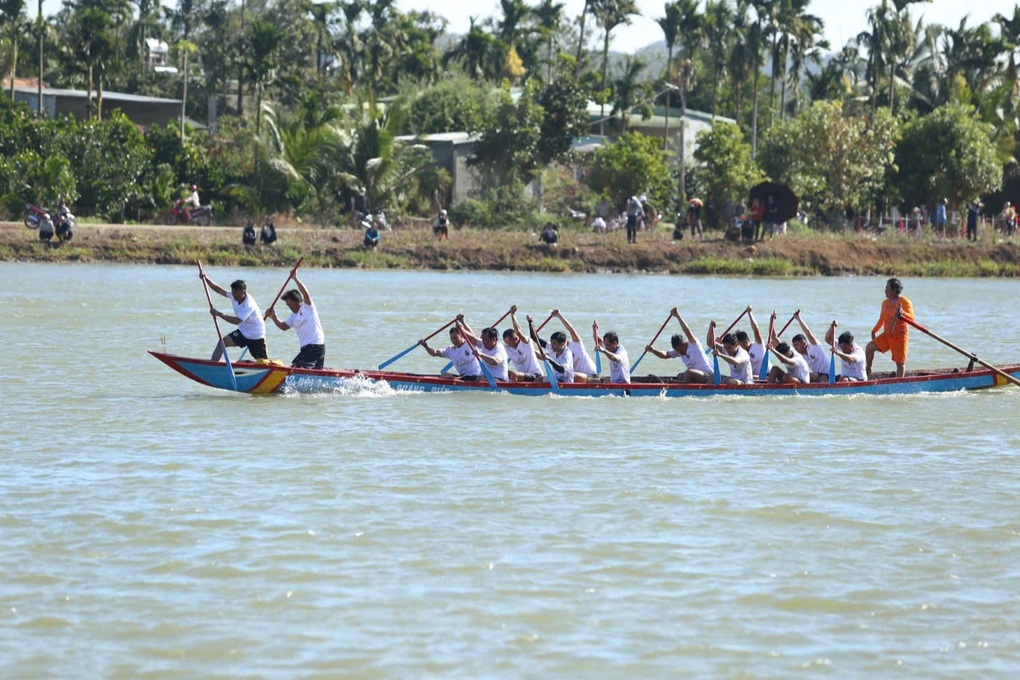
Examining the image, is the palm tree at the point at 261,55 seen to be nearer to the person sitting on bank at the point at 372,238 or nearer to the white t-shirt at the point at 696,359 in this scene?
the person sitting on bank at the point at 372,238

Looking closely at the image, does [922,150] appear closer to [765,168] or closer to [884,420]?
[765,168]

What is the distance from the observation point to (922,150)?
47469 mm

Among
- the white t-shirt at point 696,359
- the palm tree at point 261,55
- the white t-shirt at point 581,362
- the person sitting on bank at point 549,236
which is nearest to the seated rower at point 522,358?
the white t-shirt at point 581,362

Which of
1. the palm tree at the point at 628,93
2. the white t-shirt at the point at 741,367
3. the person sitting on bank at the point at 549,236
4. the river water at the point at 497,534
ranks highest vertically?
the palm tree at the point at 628,93

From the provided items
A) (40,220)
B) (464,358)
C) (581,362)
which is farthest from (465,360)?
(40,220)

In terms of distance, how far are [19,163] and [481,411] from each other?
2815 centimetres

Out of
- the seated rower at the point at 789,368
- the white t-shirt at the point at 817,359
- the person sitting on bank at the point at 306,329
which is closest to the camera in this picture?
the person sitting on bank at the point at 306,329

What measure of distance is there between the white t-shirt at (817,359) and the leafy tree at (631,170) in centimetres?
2914

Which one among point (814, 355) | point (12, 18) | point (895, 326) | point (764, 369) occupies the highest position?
point (12, 18)

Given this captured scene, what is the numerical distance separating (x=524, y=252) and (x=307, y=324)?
24.4m

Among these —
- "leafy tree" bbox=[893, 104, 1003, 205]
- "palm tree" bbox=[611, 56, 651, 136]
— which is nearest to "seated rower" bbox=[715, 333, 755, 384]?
"leafy tree" bbox=[893, 104, 1003, 205]

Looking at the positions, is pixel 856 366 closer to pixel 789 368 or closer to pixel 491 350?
pixel 789 368

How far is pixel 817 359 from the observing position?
58.3 ft

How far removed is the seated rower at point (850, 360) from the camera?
17.4 meters
